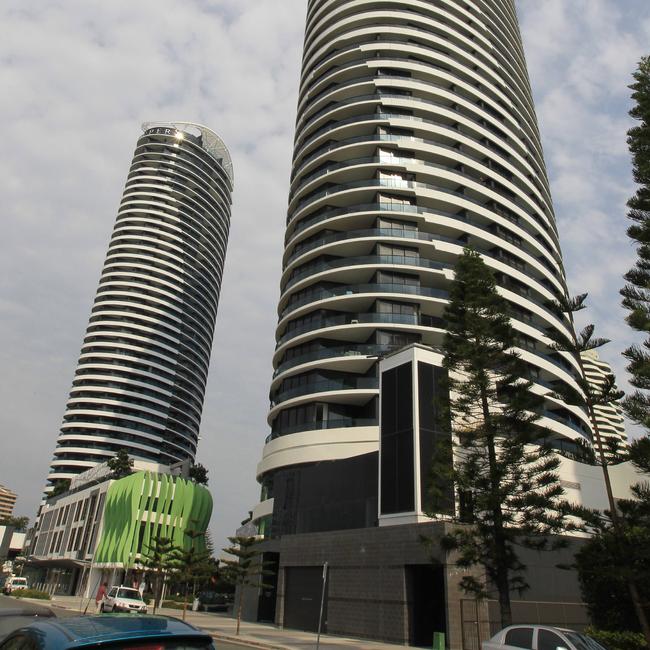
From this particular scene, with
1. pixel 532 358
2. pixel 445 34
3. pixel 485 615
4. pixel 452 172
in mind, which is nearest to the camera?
pixel 485 615

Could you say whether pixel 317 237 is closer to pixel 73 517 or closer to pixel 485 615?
pixel 485 615

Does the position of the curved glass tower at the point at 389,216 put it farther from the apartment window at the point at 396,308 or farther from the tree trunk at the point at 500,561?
the tree trunk at the point at 500,561

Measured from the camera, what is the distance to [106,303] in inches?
4791

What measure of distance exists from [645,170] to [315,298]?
32188 millimetres

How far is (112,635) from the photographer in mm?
3564

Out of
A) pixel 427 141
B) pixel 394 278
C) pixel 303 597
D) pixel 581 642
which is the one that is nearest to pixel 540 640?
pixel 581 642

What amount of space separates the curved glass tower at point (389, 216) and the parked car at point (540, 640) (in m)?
22.2

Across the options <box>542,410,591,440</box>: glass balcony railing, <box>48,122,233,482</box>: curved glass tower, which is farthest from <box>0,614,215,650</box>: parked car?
<box>48,122,233,482</box>: curved glass tower

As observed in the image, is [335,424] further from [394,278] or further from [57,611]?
[57,611]

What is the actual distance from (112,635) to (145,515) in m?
65.3

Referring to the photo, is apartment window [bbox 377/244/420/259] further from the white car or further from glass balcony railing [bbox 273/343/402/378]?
the white car

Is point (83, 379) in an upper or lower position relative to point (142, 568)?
upper

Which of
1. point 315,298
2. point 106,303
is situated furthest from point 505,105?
point 106,303

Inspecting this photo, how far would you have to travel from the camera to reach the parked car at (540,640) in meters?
Answer: 11.5
